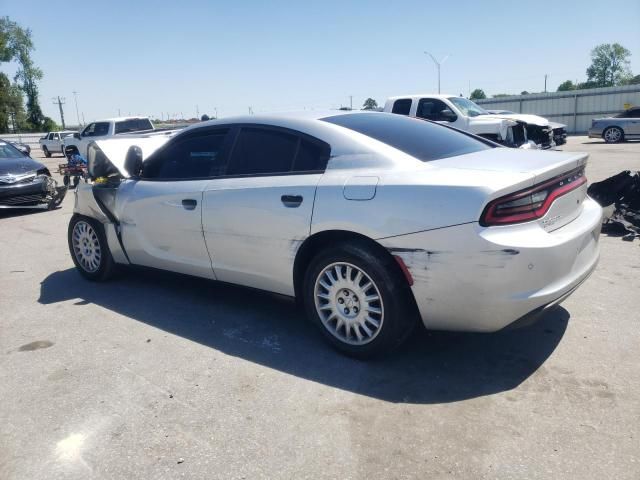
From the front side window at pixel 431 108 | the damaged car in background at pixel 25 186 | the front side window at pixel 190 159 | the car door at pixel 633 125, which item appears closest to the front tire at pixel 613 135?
the car door at pixel 633 125

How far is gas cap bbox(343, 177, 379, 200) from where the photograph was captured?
3.22 m

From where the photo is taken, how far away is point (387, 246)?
124 inches

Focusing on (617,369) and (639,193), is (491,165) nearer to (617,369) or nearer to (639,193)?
(617,369)

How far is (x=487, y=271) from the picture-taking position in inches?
112

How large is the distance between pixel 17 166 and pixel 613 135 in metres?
20.9

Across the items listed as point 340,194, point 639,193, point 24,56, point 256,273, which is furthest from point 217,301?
point 24,56

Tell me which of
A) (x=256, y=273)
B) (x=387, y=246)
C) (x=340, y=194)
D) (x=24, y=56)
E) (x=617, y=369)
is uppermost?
(x=24, y=56)

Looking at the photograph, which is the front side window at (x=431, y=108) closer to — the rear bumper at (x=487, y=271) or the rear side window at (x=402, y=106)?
the rear side window at (x=402, y=106)

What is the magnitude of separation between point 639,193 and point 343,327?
4.98 m

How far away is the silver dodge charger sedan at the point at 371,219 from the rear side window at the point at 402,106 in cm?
1002

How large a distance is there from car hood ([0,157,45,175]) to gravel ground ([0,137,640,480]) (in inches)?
258

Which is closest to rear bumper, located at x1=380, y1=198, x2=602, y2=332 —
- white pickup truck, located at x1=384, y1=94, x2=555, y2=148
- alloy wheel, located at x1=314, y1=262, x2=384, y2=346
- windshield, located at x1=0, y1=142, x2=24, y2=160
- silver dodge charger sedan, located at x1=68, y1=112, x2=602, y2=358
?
silver dodge charger sedan, located at x1=68, y1=112, x2=602, y2=358

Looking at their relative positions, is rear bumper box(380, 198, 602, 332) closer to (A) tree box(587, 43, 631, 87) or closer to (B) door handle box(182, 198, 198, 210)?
(B) door handle box(182, 198, 198, 210)

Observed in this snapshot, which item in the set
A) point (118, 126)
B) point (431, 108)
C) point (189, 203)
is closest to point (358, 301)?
point (189, 203)
